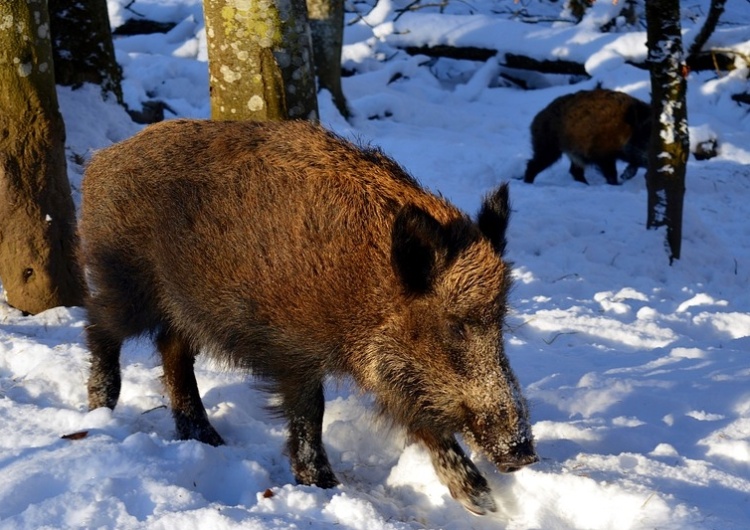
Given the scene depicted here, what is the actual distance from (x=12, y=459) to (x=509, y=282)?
6.22ft

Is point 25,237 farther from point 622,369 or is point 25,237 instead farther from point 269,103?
point 622,369

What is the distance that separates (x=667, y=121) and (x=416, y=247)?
5812 mm

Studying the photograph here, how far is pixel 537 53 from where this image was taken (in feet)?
52.4

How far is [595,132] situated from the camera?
39.8 ft

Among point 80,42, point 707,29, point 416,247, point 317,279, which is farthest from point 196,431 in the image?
point 707,29

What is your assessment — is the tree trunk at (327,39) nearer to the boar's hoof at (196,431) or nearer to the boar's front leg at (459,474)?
the boar's hoof at (196,431)

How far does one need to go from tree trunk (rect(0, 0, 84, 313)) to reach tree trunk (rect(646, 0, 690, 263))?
5.20 meters

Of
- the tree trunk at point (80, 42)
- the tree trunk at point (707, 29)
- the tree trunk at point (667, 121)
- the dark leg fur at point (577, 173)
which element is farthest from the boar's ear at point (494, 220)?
the dark leg fur at point (577, 173)

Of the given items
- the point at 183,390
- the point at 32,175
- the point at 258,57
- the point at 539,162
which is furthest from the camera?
the point at 539,162

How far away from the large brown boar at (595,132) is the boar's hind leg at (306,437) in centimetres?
882

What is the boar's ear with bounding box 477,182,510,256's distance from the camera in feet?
11.1

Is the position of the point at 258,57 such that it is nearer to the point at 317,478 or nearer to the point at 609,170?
the point at 317,478

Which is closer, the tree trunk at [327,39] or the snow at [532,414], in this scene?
the snow at [532,414]

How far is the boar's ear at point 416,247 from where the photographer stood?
9.88 feet
